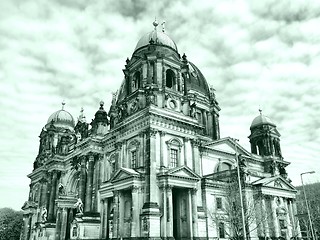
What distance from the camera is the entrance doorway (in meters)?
32.8

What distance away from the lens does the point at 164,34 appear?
41.8m

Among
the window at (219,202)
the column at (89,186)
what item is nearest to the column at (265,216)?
the window at (219,202)

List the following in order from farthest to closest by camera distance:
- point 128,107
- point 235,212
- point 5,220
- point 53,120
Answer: point 5,220 < point 53,120 < point 128,107 < point 235,212

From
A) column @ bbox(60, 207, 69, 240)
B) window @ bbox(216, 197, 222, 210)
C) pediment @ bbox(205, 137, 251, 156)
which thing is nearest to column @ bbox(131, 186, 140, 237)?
window @ bbox(216, 197, 222, 210)

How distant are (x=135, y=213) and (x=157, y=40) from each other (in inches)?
849

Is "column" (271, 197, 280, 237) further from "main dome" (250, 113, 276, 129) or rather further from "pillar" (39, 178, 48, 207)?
"pillar" (39, 178, 48, 207)

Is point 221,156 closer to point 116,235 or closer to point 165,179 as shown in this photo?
point 165,179

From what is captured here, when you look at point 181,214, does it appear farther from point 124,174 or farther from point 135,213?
point 124,174

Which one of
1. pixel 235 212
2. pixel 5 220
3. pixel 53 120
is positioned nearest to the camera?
pixel 235 212

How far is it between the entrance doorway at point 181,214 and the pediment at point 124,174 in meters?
5.34

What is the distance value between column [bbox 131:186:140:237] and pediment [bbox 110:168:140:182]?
137 cm

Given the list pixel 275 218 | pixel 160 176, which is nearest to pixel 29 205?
pixel 160 176

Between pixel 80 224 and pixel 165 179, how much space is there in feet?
47.6

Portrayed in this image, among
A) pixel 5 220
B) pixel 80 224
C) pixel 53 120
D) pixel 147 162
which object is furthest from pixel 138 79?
pixel 5 220
